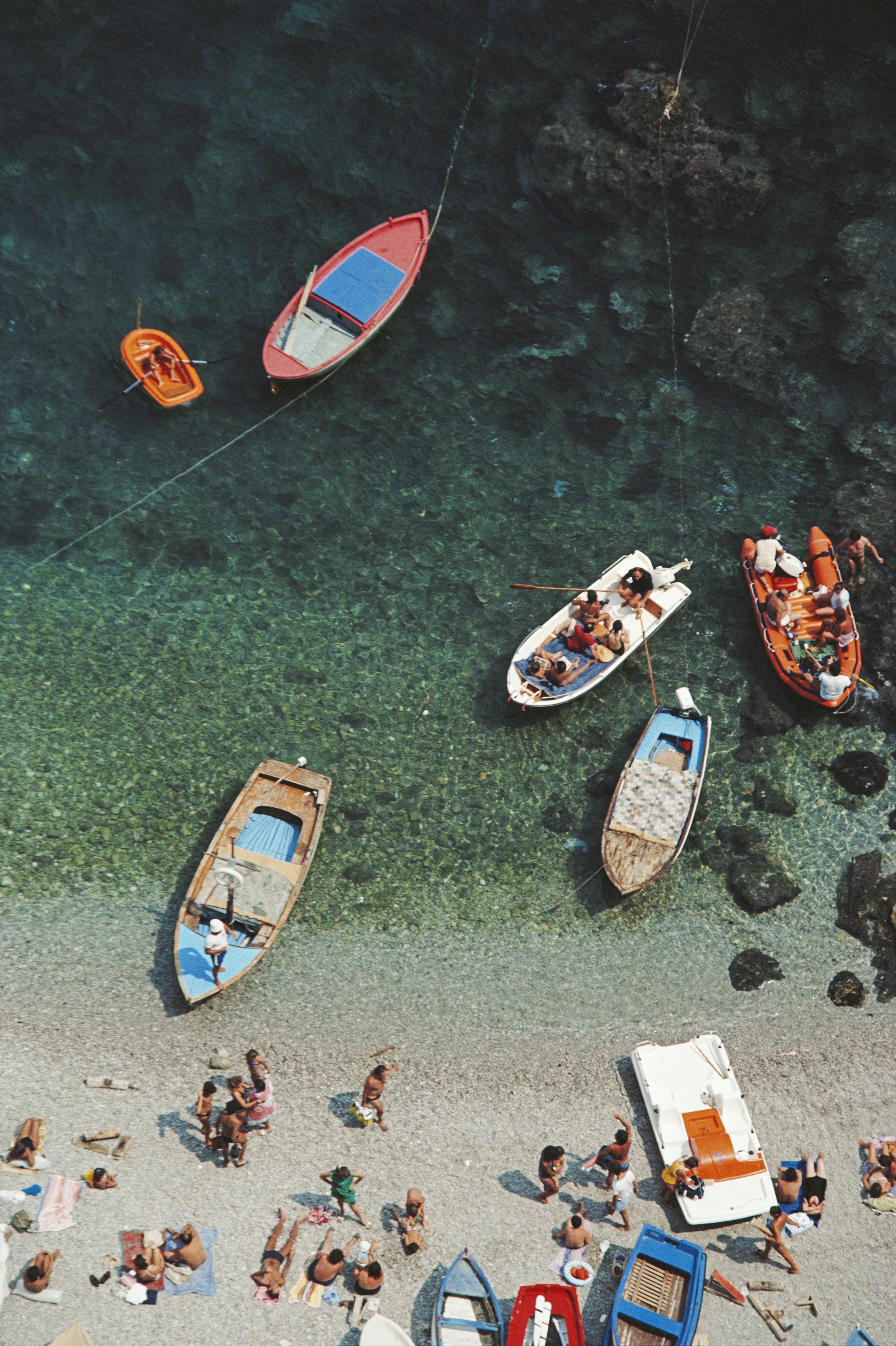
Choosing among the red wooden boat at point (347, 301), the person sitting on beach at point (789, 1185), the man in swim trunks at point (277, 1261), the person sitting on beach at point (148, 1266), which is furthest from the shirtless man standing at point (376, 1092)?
the red wooden boat at point (347, 301)

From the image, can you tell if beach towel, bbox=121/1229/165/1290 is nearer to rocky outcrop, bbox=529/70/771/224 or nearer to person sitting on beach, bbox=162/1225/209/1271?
person sitting on beach, bbox=162/1225/209/1271

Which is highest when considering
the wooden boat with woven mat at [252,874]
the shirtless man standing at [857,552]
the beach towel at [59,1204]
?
the shirtless man standing at [857,552]

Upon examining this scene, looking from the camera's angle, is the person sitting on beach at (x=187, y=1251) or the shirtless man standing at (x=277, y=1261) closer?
the person sitting on beach at (x=187, y=1251)

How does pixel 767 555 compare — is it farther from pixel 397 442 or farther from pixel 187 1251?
pixel 187 1251

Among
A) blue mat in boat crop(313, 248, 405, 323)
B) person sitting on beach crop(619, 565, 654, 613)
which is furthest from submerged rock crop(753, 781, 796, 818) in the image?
blue mat in boat crop(313, 248, 405, 323)

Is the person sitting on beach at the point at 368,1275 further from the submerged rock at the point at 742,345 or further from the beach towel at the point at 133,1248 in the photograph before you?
the submerged rock at the point at 742,345

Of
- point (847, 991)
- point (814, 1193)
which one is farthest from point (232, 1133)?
point (847, 991)
